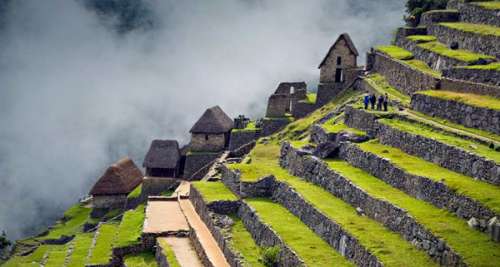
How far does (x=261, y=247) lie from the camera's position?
3144 centimetres

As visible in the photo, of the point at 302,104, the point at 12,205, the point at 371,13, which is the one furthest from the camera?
the point at 371,13

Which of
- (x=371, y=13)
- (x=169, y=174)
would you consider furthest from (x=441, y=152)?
(x=371, y=13)

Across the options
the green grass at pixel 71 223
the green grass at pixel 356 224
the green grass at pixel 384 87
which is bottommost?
the green grass at pixel 71 223

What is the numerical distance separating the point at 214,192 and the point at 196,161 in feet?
49.5

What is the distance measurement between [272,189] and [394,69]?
39.6ft

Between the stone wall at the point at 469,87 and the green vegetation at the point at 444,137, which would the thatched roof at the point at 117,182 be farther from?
the stone wall at the point at 469,87

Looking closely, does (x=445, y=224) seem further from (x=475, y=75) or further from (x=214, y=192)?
(x=214, y=192)

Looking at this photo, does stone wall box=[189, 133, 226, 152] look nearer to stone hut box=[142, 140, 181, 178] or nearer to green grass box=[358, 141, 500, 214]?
stone hut box=[142, 140, 181, 178]

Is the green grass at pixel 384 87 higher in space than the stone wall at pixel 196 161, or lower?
higher

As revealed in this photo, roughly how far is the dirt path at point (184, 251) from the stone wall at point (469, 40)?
48.4 feet

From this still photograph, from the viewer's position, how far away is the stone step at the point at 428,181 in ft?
78.8

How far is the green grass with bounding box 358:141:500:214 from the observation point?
2408 cm

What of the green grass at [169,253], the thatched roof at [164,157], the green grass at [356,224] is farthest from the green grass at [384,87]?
the thatched roof at [164,157]

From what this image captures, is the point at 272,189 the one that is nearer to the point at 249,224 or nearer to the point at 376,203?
the point at 249,224
